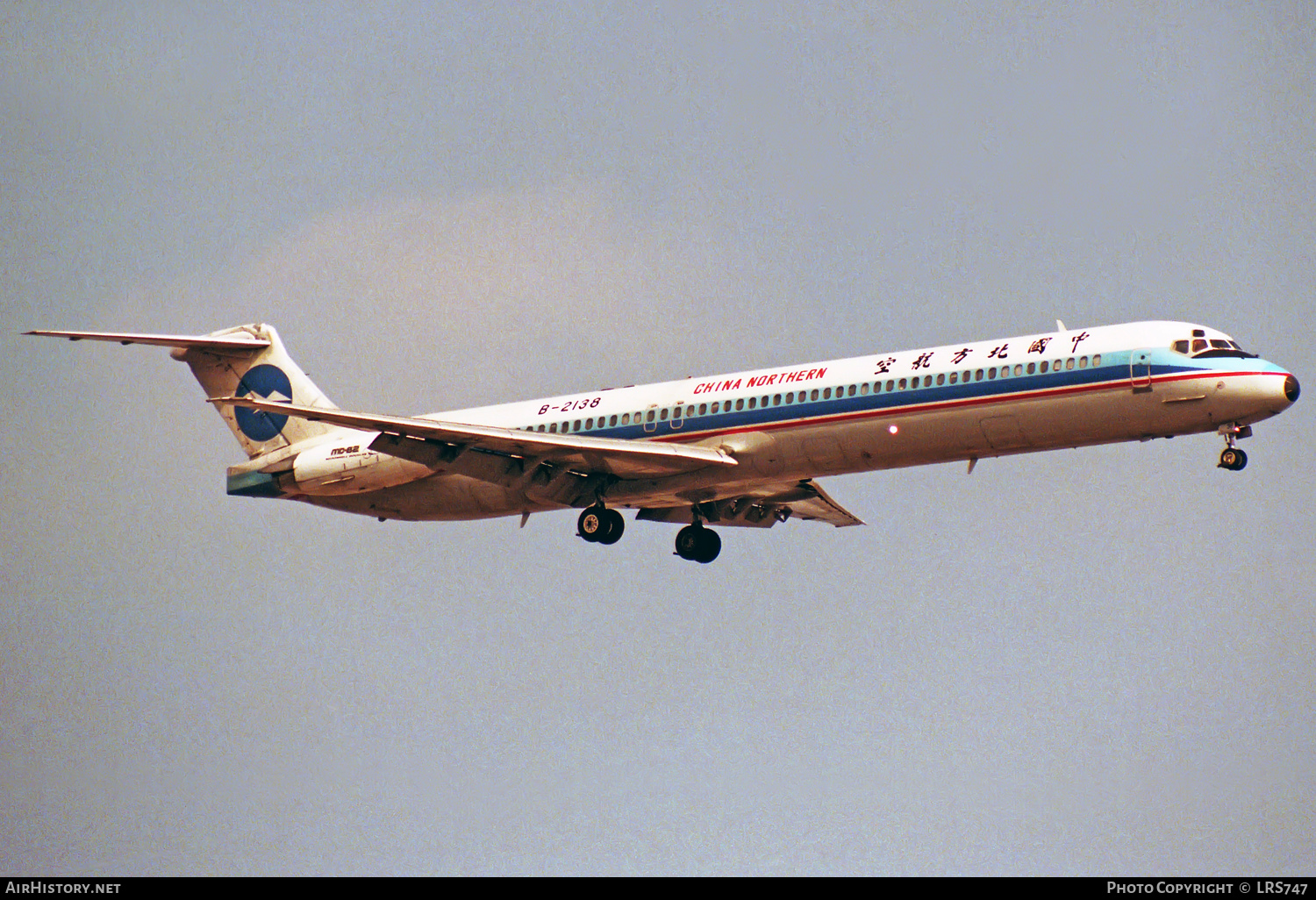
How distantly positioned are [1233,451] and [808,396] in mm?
8368

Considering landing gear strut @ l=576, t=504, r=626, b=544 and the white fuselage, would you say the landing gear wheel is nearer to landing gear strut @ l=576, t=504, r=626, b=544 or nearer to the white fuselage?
the white fuselage

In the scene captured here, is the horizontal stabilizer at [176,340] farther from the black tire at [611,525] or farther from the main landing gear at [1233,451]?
the main landing gear at [1233,451]

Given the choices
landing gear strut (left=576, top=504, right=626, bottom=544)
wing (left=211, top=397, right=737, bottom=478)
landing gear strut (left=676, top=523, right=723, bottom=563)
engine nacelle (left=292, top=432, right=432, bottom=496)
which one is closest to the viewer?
wing (left=211, top=397, right=737, bottom=478)

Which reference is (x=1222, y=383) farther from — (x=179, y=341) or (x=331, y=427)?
(x=179, y=341)

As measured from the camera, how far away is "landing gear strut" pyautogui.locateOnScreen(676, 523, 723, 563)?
137 ft

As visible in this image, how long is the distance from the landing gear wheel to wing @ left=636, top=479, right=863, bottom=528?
10.1 metres

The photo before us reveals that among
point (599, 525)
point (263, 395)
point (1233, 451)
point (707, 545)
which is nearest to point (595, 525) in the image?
point (599, 525)

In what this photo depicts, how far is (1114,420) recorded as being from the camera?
3347 centimetres

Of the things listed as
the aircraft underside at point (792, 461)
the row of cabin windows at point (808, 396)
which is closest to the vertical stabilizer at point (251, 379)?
the aircraft underside at point (792, 461)

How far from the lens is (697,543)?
1640 inches

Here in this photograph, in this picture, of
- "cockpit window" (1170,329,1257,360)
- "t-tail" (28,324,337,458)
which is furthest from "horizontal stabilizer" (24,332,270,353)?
"cockpit window" (1170,329,1257,360)

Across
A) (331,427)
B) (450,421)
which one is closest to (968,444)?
(450,421)

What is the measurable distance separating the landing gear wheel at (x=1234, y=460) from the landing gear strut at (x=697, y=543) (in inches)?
513
